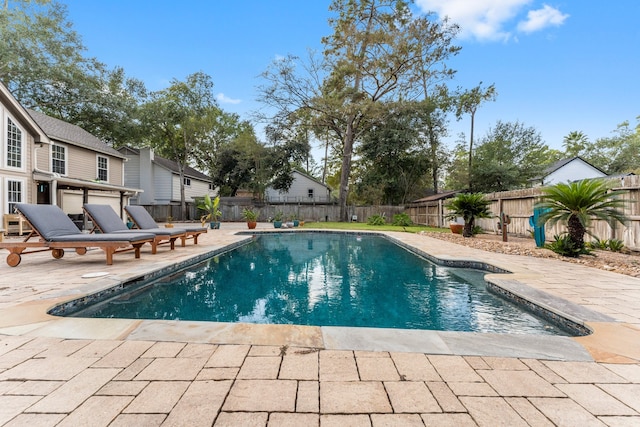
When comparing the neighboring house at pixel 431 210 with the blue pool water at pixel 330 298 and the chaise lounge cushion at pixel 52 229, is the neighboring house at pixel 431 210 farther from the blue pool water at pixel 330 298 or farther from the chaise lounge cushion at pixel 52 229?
the chaise lounge cushion at pixel 52 229

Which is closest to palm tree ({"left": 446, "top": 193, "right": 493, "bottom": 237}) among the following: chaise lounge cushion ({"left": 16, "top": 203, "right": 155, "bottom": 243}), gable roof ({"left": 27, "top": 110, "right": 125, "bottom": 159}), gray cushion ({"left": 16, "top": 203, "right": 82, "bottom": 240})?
chaise lounge cushion ({"left": 16, "top": 203, "right": 155, "bottom": 243})

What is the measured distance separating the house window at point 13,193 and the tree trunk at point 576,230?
17.3 metres

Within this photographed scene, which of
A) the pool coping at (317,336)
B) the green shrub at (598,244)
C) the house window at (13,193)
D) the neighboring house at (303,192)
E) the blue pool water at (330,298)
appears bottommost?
the blue pool water at (330,298)

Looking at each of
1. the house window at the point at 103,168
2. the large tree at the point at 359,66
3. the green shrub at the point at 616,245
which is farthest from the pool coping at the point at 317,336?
the large tree at the point at 359,66

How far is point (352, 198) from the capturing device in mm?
30500

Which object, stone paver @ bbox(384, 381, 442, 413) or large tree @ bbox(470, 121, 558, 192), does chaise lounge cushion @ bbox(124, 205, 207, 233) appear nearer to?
stone paver @ bbox(384, 381, 442, 413)

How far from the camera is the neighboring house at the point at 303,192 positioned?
30859mm

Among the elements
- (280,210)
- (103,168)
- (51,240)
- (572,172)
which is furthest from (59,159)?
(572,172)

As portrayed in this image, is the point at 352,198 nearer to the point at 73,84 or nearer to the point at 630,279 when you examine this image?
the point at 73,84

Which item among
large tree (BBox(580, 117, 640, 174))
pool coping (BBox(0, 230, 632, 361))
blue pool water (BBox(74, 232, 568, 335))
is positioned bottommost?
blue pool water (BBox(74, 232, 568, 335))

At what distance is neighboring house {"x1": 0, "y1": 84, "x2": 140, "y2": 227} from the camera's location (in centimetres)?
1093

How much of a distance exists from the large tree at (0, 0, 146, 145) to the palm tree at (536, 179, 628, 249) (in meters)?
25.4

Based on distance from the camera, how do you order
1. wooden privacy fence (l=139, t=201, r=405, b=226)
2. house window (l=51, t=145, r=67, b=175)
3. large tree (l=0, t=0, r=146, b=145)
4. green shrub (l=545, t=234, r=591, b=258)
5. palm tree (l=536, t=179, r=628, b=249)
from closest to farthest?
palm tree (l=536, t=179, r=628, b=249) → green shrub (l=545, t=234, r=591, b=258) → house window (l=51, t=145, r=67, b=175) → large tree (l=0, t=0, r=146, b=145) → wooden privacy fence (l=139, t=201, r=405, b=226)

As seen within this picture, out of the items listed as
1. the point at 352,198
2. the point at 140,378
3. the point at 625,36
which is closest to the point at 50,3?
the point at 352,198
